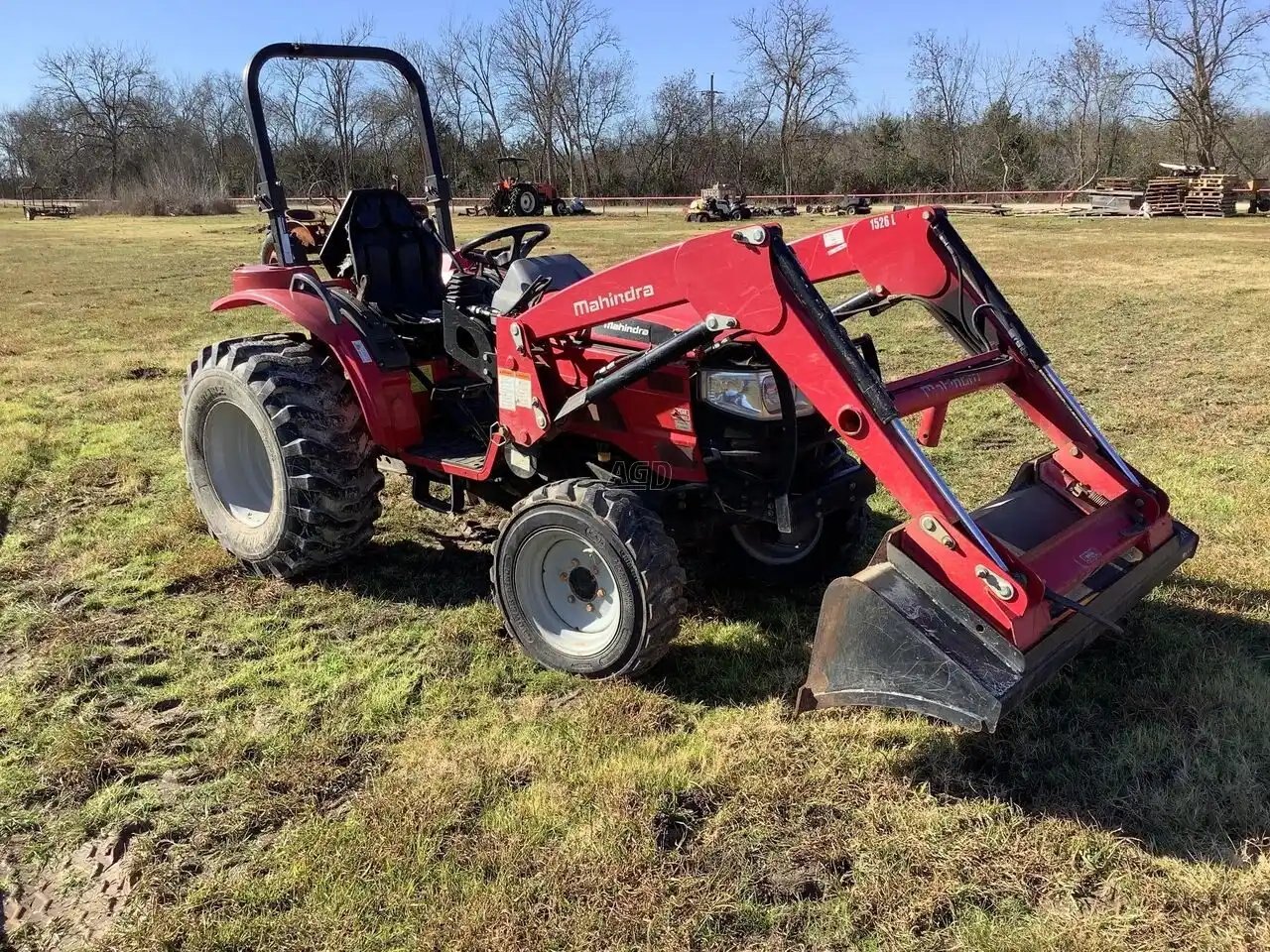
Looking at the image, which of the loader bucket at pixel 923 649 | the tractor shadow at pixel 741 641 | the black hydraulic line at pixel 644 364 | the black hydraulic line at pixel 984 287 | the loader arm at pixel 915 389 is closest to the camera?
the loader bucket at pixel 923 649

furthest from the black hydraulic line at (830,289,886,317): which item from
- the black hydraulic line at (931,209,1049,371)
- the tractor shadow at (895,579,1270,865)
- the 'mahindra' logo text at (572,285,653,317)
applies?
the tractor shadow at (895,579,1270,865)

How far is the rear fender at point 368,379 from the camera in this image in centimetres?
407

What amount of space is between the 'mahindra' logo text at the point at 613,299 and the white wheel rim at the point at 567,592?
2.58 feet

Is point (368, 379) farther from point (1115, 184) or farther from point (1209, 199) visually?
point (1115, 184)

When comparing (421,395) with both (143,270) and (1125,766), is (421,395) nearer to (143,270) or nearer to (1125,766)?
(1125,766)

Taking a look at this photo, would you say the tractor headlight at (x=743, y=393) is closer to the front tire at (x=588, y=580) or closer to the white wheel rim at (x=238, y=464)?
the front tire at (x=588, y=580)

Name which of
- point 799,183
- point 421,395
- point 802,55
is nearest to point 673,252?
point 421,395

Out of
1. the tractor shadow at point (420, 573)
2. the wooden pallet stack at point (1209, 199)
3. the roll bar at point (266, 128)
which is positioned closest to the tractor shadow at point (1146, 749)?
the tractor shadow at point (420, 573)

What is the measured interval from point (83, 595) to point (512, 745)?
2.52 m

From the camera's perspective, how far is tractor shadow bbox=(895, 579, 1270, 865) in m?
2.62

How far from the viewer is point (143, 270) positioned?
1847 centimetres

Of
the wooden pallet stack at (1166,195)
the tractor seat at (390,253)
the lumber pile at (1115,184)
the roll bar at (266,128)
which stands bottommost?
the tractor seat at (390,253)

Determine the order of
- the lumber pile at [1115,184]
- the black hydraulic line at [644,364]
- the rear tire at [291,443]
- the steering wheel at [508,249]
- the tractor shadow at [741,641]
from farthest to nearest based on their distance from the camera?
the lumber pile at [1115,184]
the steering wheel at [508,249]
the rear tire at [291,443]
the tractor shadow at [741,641]
the black hydraulic line at [644,364]

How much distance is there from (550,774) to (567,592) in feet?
2.66
